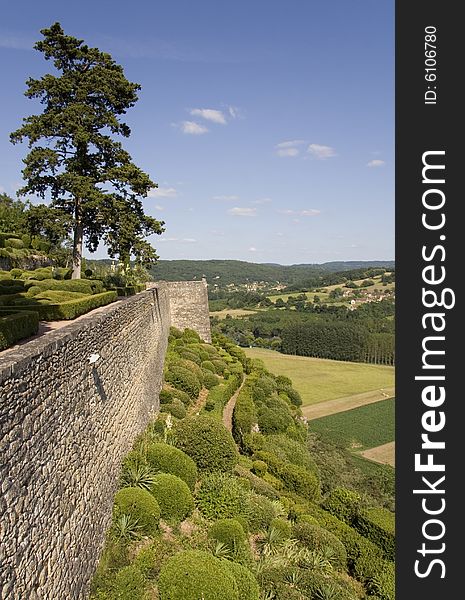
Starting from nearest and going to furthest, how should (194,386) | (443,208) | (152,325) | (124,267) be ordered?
1. (443,208)
2. (152,325)
3. (194,386)
4. (124,267)

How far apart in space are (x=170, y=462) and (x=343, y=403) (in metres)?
38.9

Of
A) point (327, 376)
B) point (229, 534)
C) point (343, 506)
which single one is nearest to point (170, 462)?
point (229, 534)

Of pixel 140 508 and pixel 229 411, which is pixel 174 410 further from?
pixel 140 508

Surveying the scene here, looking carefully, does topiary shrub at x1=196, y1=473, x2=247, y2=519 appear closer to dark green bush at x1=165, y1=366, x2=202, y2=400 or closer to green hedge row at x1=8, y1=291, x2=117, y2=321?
green hedge row at x1=8, y1=291, x2=117, y2=321

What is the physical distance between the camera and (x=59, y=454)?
499 centimetres

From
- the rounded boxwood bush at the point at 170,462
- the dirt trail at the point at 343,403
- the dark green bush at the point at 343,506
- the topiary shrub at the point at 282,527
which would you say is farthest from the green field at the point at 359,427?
the rounded boxwood bush at the point at 170,462

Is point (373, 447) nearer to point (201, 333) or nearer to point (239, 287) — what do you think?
point (201, 333)

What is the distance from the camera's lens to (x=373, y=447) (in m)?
34.7

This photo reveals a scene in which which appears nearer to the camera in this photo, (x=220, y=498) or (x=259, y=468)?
(x=220, y=498)

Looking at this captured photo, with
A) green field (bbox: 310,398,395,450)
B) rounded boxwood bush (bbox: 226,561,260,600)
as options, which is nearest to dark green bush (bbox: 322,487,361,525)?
rounded boxwood bush (bbox: 226,561,260,600)

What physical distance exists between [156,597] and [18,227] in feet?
42.1

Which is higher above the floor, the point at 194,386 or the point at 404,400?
the point at 404,400

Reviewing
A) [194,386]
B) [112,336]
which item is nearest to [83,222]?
[194,386]

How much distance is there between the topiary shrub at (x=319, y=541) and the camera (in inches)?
376
